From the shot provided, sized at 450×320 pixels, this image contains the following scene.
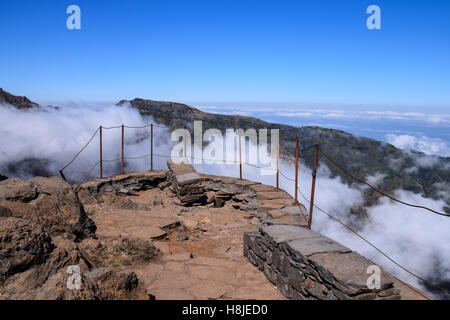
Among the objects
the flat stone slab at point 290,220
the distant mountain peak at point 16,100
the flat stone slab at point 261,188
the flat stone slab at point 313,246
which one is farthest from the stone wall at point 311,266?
the distant mountain peak at point 16,100

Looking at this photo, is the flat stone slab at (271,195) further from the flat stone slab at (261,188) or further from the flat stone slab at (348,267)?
the flat stone slab at (348,267)

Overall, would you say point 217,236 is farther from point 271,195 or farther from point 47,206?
point 47,206

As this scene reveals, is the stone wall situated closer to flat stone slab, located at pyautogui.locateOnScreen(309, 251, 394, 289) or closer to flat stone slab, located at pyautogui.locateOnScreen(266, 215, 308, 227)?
flat stone slab, located at pyautogui.locateOnScreen(309, 251, 394, 289)

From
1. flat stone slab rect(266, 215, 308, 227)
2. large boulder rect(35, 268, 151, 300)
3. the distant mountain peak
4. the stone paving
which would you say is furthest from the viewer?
the distant mountain peak

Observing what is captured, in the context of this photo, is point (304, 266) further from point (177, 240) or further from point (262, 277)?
point (177, 240)

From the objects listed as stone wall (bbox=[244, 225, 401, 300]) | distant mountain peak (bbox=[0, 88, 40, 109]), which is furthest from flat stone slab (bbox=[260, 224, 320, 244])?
distant mountain peak (bbox=[0, 88, 40, 109])

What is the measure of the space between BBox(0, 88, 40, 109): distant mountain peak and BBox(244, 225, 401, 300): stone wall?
8259 cm

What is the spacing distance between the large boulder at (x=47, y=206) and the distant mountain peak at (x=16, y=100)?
7924cm

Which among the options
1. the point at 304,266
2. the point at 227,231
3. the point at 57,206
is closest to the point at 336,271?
the point at 304,266

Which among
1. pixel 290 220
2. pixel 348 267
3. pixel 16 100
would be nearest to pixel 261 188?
pixel 290 220

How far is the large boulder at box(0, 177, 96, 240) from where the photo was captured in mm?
4605

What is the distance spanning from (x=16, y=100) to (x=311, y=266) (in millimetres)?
89866
